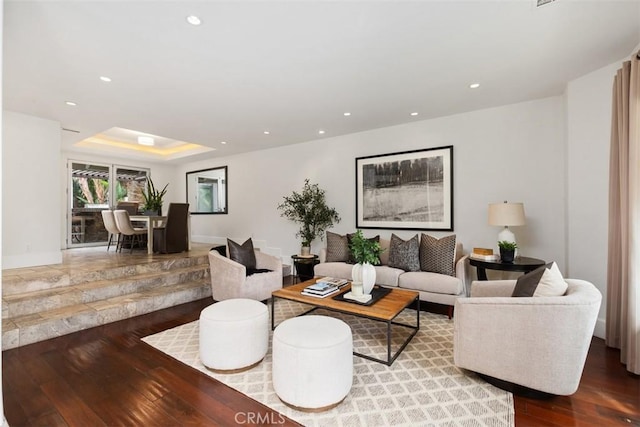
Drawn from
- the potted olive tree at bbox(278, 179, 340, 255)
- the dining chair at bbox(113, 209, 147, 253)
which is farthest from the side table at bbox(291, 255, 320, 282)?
the dining chair at bbox(113, 209, 147, 253)

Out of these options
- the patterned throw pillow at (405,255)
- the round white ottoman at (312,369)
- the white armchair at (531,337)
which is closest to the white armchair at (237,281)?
the patterned throw pillow at (405,255)

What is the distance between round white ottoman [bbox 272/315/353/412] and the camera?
1.90 metres

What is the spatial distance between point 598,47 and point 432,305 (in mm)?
3163

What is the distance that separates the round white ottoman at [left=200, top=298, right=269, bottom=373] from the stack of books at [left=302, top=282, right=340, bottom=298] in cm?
68

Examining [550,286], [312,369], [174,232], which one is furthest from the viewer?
[174,232]

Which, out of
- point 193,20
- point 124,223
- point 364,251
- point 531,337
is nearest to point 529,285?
point 531,337

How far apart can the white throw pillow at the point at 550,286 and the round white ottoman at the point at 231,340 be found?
7.17ft

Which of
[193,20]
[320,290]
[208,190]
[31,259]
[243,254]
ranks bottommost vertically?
[320,290]

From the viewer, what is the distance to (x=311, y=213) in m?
5.45

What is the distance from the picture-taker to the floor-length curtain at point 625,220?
2.30m

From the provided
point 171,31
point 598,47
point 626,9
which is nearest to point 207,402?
point 171,31

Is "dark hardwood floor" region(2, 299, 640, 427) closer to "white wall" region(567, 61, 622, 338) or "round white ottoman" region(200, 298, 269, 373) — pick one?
"round white ottoman" region(200, 298, 269, 373)

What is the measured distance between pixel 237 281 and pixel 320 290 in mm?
1262

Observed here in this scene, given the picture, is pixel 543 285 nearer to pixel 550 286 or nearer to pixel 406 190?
pixel 550 286
